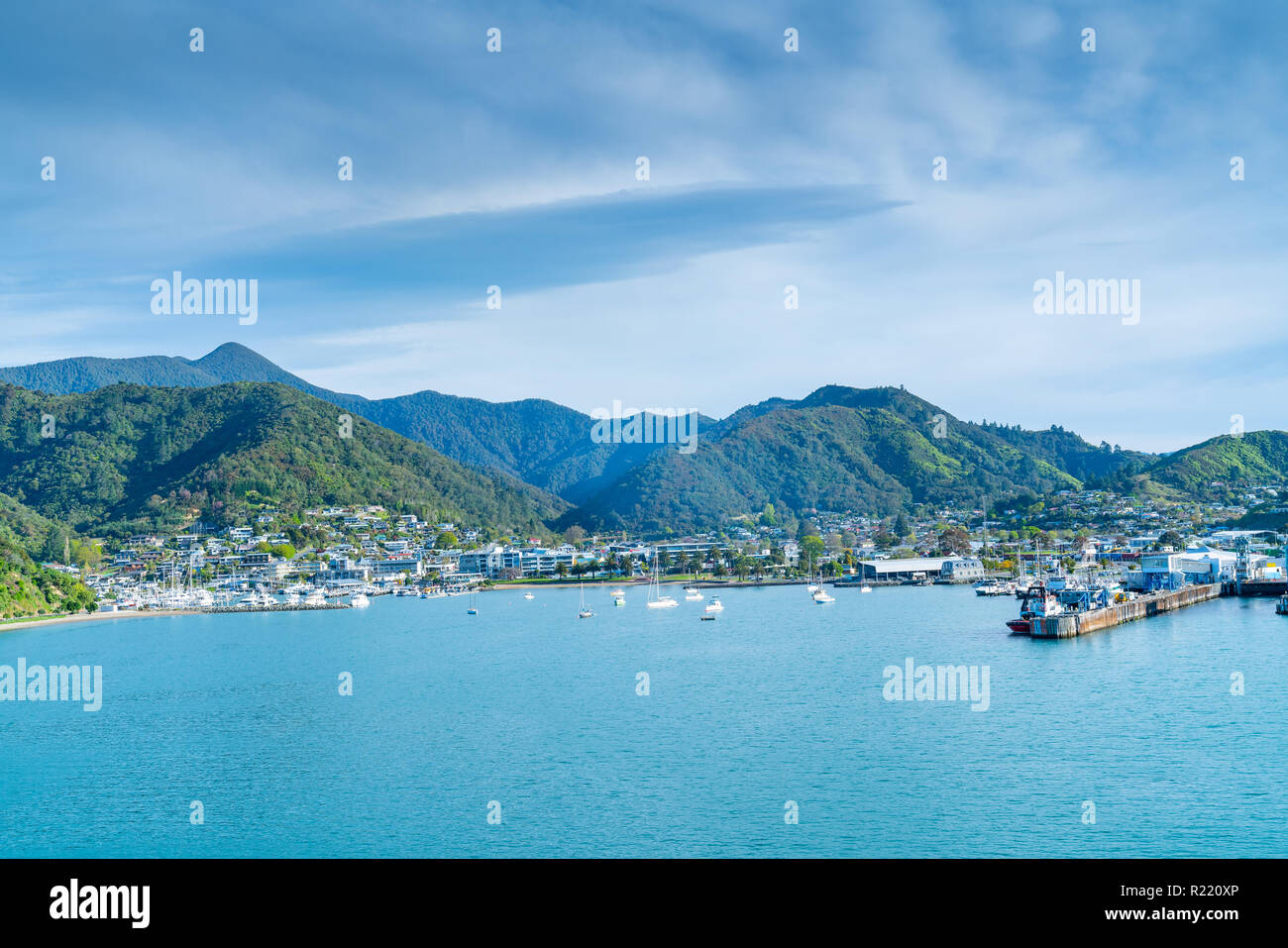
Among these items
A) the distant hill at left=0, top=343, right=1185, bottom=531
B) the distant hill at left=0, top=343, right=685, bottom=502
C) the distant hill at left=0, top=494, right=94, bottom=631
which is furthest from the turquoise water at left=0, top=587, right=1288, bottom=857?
the distant hill at left=0, top=343, right=685, bottom=502

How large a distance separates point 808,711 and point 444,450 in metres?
154

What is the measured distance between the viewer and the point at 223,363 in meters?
164

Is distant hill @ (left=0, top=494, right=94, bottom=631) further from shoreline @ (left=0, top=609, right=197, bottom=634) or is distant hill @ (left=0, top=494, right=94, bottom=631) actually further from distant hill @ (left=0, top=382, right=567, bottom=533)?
distant hill @ (left=0, top=382, right=567, bottom=533)

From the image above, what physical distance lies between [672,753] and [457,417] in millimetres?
164836

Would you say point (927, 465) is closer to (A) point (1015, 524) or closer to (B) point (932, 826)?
(A) point (1015, 524)

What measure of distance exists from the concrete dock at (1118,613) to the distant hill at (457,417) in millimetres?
104581

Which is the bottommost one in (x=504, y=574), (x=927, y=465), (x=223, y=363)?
(x=504, y=574)

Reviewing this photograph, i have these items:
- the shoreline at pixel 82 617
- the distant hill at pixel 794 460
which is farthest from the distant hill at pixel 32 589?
the distant hill at pixel 794 460

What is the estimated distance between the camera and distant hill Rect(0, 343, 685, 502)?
5655 inches

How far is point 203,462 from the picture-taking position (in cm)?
7200

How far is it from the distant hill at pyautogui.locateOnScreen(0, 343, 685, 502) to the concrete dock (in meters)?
105

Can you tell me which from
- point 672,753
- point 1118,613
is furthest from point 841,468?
point 672,753
